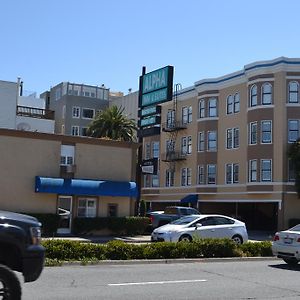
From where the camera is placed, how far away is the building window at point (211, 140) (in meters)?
50.2

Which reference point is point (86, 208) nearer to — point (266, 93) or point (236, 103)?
point (266, 93)

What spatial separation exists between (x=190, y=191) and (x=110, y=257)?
3578cm

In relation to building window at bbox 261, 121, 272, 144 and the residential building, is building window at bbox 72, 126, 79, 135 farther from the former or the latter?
building window at bbox 261, 121, 272, 144

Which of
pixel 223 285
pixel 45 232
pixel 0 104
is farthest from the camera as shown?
pixel 0 104

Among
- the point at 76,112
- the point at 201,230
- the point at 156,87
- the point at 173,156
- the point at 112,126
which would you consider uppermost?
the point at 76,112

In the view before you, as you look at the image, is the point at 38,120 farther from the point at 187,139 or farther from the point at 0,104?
the point at 187,139

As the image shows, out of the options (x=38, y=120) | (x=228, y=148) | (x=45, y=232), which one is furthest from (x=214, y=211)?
(x=45, y=232)

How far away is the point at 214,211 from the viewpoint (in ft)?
167

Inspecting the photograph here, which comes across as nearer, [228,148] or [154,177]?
[228,148]

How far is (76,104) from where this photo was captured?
73938mm

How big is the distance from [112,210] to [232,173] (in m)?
18.4

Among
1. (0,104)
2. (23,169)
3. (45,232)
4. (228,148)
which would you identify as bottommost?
(45,232)

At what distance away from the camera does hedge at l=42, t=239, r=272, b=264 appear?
15.6 meters

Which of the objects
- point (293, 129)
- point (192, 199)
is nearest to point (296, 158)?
point (293, 129)
